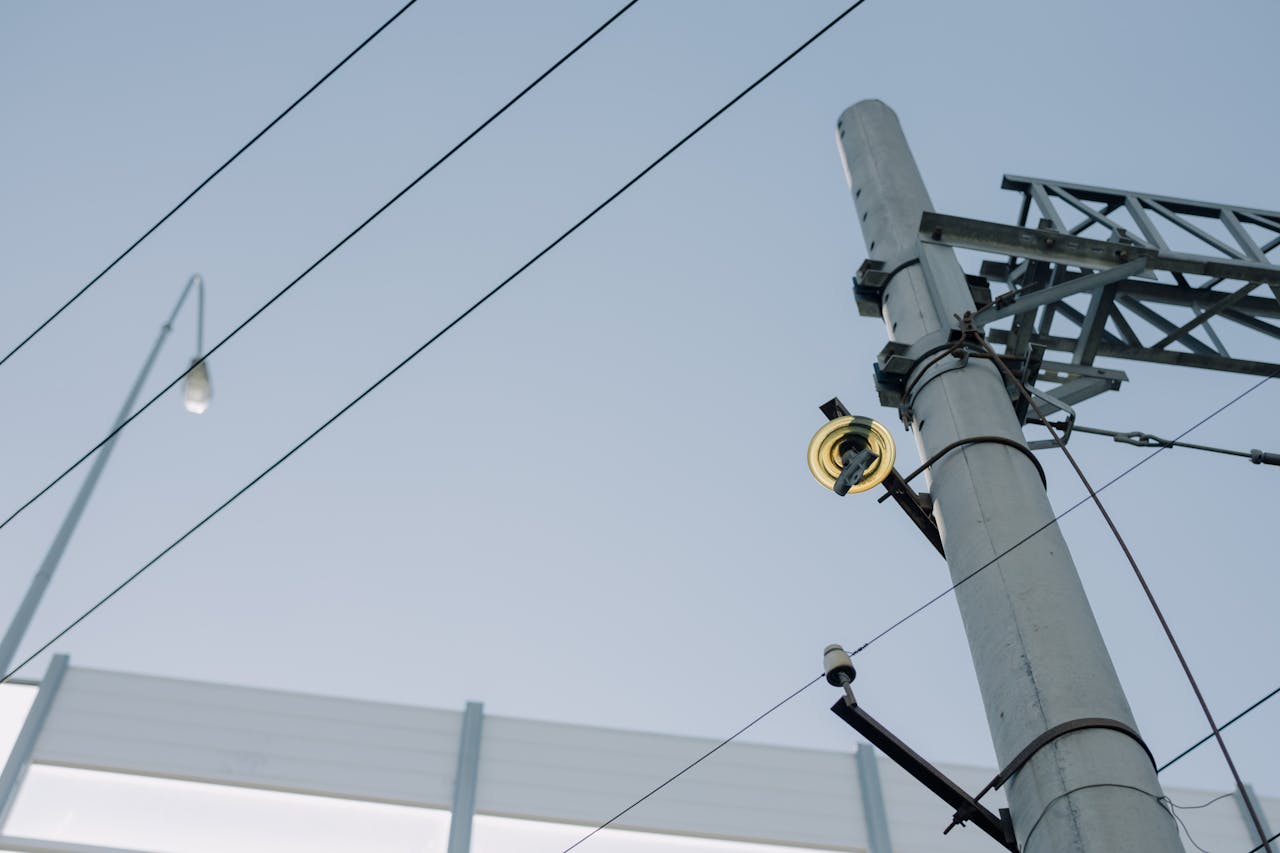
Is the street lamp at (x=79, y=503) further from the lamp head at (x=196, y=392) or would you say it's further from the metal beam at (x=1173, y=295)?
the metal beam at (x=1173, y=295)

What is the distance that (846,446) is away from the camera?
255 inches

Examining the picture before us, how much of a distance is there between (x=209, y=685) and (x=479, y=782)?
18.8 feet

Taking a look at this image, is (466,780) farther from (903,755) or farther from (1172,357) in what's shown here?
(903,755)

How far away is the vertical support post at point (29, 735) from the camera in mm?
23781

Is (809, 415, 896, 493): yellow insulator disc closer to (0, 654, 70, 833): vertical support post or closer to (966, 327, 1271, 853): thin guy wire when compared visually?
(966, 327, 1271, 853): thin guy wire

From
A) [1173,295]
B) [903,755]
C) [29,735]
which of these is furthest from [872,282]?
[29,735]

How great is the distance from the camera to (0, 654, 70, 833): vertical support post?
78.0 feet

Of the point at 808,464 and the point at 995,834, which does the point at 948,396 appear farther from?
the point at 995,834

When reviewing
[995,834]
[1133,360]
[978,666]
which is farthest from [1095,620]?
[1133,360]

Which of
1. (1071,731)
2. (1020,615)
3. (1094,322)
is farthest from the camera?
(1094,322)

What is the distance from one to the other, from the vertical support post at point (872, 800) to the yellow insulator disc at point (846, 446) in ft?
69.0

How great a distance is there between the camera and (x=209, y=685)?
1032 inches

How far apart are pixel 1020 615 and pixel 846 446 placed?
1.56m

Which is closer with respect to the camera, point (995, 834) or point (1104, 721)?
point (1104, 721)
